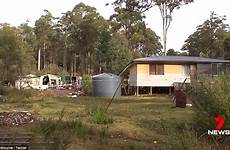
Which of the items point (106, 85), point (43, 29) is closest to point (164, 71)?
point (106, 85)

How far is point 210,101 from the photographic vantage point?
9305mm

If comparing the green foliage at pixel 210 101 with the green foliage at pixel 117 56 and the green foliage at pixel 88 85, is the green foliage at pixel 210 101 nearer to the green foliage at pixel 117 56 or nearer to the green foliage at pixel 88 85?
the green foliage at pixel 88 85

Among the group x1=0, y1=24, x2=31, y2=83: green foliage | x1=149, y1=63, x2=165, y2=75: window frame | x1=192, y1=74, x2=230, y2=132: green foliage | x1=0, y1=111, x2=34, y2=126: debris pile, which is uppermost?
x1=0, y1=24, x2=31, y2=83: green foliage

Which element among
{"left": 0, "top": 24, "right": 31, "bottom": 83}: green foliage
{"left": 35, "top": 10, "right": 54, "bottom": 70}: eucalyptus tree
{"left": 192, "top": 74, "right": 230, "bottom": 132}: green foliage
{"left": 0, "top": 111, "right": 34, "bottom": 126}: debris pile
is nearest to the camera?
{"left": 192, "top": 74, "right": 230, "bottom": 132}: green foliage

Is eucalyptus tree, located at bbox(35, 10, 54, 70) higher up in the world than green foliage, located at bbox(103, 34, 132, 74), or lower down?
higher up

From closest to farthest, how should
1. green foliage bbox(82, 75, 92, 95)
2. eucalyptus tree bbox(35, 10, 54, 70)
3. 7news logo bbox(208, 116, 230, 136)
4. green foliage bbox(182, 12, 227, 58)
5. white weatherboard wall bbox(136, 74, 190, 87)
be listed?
7news logo bbox(208, 116, 230, 136) < white weatherboard wall bbox(136, 74, 190, 87) < green foliage bbox(82, 75, 92, 95) < green foliage bbox(182, 12, 227, 58) < eucalyptus tree bbox(35, 10, 54, 70)

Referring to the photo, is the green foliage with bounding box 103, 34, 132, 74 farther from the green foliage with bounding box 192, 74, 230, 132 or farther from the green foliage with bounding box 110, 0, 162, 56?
the green foliage with bounding box 192, 74, 230, 132

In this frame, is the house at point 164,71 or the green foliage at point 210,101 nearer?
the green foliage at point 210,101

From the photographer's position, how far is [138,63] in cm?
3438

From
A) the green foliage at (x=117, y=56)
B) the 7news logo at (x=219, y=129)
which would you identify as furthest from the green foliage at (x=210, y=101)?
the green foliage at (x=117, y=56)

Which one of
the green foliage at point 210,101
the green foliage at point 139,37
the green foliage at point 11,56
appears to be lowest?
the green foliage at point 210,101

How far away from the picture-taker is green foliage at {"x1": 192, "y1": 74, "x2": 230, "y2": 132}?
880cm

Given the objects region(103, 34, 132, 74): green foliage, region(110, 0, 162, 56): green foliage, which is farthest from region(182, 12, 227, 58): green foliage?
region(103, 34, 132, 74): green foliage

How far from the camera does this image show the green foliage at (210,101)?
8805 mm
